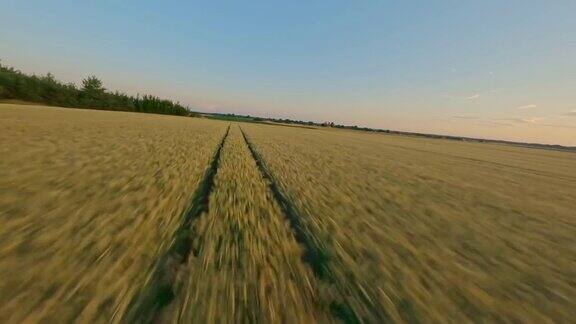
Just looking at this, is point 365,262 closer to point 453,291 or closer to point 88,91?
point 453,291

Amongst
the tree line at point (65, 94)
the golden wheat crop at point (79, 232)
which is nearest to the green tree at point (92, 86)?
the tree line at point (65, 94)

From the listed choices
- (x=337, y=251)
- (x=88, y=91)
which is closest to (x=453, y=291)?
(x=337, y=251)

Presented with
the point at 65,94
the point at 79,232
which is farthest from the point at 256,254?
the point at 65,94

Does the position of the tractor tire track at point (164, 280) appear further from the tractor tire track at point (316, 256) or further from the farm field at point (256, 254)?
the tractor tire track at point (316, 256)

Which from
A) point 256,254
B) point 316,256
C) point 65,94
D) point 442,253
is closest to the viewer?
point 256,254

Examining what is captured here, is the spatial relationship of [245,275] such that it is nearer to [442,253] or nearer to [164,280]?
[164,280]

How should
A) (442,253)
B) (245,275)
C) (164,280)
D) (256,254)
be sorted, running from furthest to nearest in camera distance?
(442,253)
(256,254)
(245,275)
(164,280)

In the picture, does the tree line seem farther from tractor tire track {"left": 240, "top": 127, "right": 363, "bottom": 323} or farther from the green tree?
tractor tire track {"left": 240, "top": 127, "right": 363, "bottom": 323}
